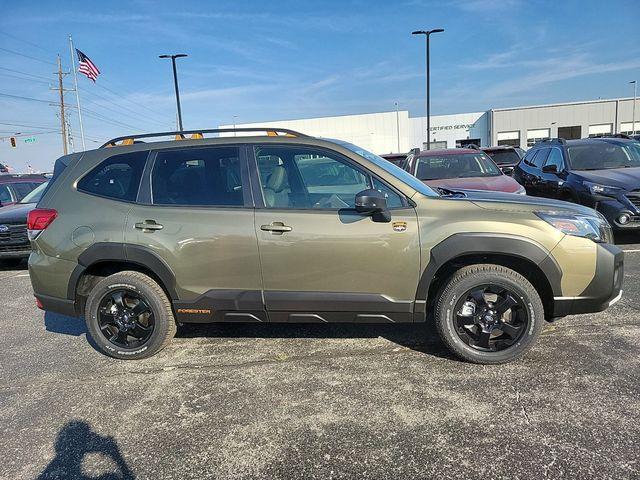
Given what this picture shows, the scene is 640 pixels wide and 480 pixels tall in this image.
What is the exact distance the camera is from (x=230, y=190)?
12.0 ft

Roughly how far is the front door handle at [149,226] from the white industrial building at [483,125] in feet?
145

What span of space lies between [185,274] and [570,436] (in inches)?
113

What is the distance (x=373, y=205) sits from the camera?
3223 mm

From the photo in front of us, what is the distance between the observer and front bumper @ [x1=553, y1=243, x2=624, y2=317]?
329 cm

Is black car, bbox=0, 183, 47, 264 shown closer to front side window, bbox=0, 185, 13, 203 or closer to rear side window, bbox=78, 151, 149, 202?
front side window, bbox=0, 185, 13, 203

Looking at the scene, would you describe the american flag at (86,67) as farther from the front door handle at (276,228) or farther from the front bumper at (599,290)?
the front bumper at (599,290)

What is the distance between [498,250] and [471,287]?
337 mm

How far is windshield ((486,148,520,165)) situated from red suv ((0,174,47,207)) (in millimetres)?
12829

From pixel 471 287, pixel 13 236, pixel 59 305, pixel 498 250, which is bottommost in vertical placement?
→ pixel 59 305

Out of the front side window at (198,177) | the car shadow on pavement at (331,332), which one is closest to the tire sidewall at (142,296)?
the car shadow on pavement at (331,332)

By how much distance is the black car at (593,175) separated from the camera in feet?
22.0

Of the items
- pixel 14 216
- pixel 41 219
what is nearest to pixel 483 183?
pixel 41 219

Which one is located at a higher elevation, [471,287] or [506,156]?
[506,156]

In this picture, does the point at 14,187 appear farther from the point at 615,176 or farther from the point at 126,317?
the point at 615,176
